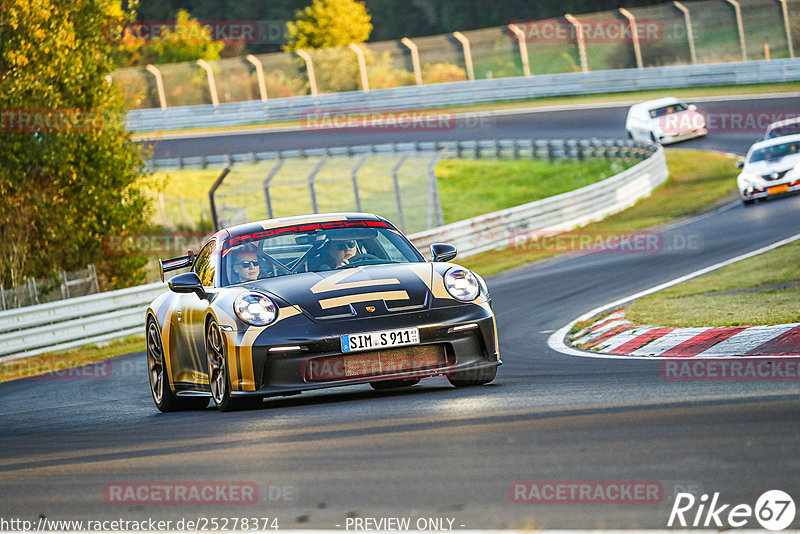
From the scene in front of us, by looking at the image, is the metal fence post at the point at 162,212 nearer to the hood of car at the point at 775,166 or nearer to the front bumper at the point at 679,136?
the front bumper at the point at 679,136

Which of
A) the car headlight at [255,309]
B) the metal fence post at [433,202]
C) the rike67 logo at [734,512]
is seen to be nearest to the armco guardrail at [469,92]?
the metal fence post at [433,202]

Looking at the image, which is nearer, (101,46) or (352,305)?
(352,305)

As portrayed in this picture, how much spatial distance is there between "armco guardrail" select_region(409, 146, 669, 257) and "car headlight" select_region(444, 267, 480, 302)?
14.8 m

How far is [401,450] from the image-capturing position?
570cm

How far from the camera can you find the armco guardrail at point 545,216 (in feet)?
81.6

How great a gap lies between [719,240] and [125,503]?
1658 cm

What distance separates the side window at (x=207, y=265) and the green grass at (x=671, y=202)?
1237 cm

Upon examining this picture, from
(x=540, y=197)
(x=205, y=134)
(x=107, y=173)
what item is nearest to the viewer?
(x=107, y=173)

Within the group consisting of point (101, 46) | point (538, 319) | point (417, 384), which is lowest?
point (538, 319)

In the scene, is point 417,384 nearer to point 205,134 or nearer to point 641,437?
point 641,437

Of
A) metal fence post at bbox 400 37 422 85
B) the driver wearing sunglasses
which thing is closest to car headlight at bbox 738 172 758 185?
the driver wearing sunglasses

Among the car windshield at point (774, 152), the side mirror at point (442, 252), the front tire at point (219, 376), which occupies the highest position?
the side mirror at point (442, 252)

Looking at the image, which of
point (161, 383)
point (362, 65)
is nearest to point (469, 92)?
point (362, 65)

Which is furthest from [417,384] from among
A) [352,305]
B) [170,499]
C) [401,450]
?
[170,499]
